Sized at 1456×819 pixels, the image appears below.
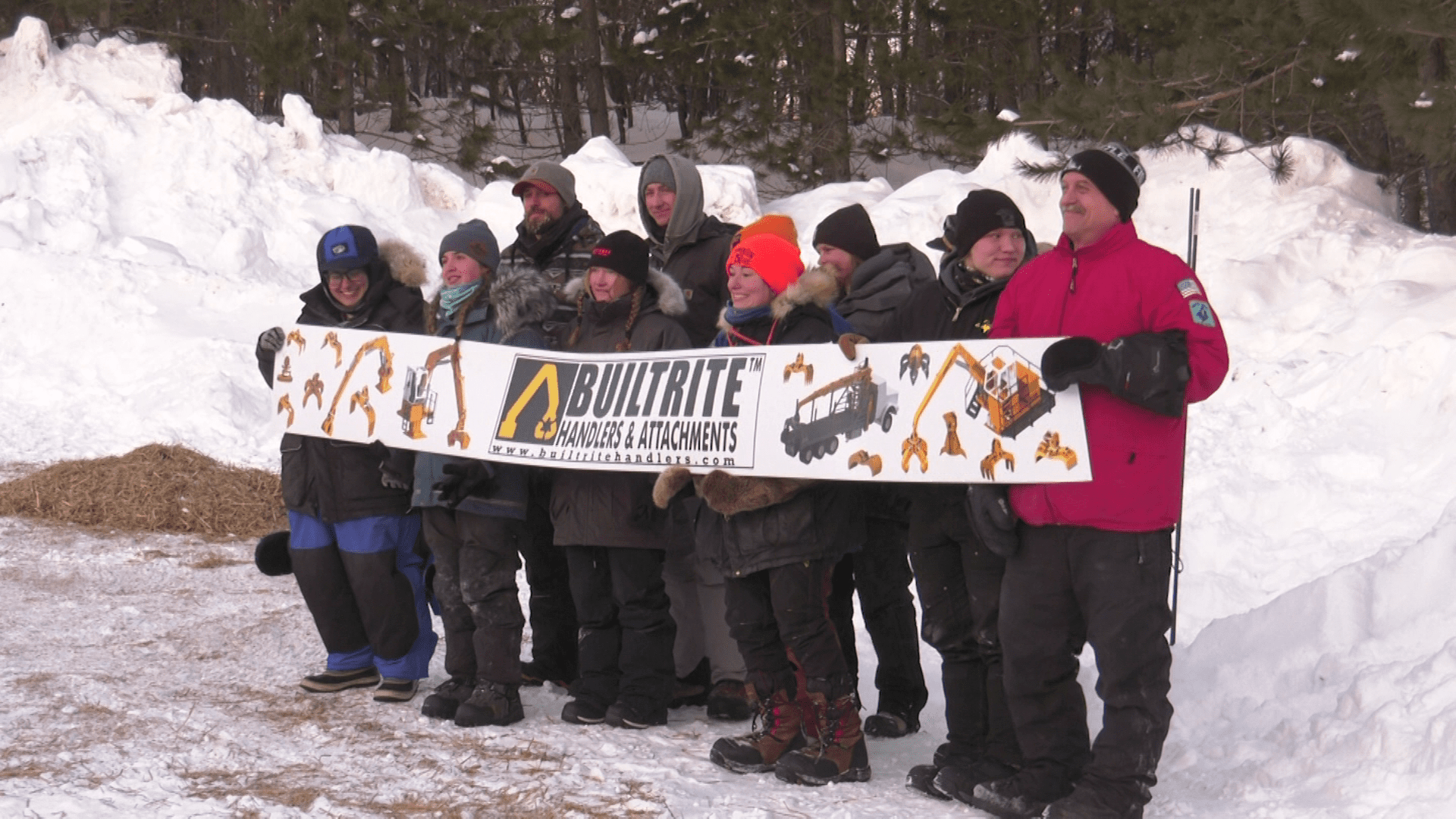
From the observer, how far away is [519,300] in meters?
5.32

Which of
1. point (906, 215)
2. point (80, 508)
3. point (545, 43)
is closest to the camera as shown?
point (80, 508)

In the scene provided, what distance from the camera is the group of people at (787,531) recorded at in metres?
3.95

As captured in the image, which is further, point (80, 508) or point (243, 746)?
point (80, 508)

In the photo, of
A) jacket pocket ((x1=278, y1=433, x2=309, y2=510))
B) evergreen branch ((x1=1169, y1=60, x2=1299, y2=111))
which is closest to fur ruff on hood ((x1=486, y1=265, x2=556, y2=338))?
jacket pocket ((x1=278, y1=433, x2=309, y2=510))

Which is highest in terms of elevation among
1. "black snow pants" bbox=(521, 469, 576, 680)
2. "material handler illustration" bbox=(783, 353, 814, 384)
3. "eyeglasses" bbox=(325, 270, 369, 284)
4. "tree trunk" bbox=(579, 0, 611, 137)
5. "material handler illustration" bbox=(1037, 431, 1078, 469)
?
"tree trunk" bbox=(579, 0, 611, 137)

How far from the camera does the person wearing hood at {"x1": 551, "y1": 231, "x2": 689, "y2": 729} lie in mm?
5172

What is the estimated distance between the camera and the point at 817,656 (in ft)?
15.1

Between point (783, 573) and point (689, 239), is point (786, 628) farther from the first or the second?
point (689, 239)

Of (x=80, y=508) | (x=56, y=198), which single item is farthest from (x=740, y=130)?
(x=80, y=508)

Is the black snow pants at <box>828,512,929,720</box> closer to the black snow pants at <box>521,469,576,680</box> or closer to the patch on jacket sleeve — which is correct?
the black snow pants at <box>521,469,576,680</box>

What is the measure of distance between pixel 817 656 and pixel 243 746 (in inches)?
78.4

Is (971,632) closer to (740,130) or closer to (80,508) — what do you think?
(80,508)

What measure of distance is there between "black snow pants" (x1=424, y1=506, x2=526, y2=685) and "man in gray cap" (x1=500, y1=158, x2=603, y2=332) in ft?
3.70

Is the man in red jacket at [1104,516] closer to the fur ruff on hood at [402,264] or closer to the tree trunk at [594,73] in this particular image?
the fur ruff on hood at [402,264]
